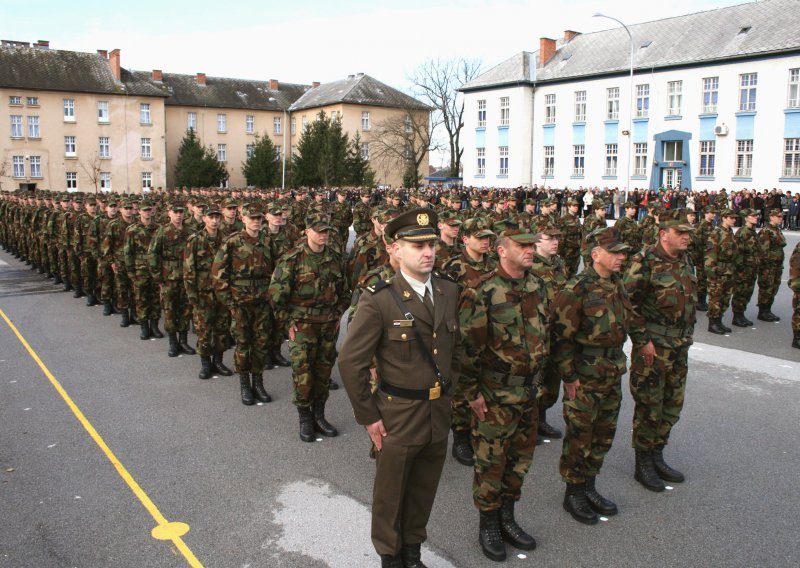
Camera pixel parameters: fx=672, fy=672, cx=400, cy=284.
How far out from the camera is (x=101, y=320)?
12.5 metres

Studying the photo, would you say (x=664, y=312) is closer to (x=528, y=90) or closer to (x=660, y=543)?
(x=660, y=543)

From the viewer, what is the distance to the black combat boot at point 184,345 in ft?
32.8

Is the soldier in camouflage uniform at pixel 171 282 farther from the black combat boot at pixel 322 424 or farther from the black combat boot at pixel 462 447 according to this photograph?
the black combat boot at pixel 462 447

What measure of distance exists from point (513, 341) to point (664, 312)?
1.77 meters

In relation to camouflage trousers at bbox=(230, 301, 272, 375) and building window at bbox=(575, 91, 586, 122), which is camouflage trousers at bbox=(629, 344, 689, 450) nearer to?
camouflage trousers at bbox=(230, 301, 272, 375)

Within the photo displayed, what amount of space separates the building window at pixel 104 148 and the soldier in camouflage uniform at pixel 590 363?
217 ft

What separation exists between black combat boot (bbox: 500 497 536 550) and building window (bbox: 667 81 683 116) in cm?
4319

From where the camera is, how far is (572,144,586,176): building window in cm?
4847

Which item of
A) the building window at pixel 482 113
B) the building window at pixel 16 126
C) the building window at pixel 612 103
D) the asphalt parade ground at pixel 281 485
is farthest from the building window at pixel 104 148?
the asphalt parade ground at pixel 281 485

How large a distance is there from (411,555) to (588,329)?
200 centimetres

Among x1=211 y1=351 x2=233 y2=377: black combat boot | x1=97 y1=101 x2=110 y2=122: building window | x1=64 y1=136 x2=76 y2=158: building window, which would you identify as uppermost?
x1=97 y1=101 x2=110 y2=122: building window

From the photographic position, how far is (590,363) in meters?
4.91

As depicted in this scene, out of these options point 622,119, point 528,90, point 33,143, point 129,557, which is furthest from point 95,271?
point 33,143

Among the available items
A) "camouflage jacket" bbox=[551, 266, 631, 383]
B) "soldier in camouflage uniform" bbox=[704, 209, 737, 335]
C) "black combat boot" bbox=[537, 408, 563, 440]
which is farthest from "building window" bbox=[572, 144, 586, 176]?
"camouflage jacket" bbox=[551, 266, 631, 383]
